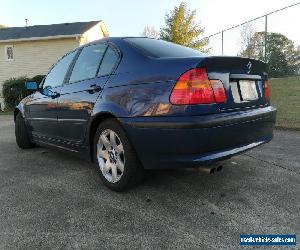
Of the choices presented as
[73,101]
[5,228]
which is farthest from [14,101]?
[5,228]

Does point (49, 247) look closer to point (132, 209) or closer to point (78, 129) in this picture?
point (132, 209)

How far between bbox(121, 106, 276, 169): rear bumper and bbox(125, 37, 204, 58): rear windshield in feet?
2.58

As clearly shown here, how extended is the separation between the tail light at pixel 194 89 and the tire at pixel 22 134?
3697 millimetres

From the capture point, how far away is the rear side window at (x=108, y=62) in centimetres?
376

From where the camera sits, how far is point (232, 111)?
321cm

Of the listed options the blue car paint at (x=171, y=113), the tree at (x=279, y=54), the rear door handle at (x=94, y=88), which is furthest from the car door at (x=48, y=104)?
the tree at (x=279, y=54)

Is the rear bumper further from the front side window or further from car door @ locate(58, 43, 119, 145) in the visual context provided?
the front side window

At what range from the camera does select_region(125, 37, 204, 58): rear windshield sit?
11.8ft

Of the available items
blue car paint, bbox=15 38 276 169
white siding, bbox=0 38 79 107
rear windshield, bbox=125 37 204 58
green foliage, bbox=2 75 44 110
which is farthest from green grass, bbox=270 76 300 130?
white siding, bbox=0 38 79 107

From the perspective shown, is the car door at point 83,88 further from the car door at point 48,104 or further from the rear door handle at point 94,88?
the car door at point 48,104

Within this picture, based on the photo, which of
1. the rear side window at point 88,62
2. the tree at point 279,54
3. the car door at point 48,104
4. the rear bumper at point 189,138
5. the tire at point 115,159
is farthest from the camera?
the tree at point 279,54

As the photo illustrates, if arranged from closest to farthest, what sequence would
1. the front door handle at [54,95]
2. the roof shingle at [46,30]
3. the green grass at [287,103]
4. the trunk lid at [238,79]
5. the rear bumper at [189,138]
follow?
the rear bumper at [189,138]
the trunk lid at [238,79]
the front door handle at [54,95]
the green grass at [287,103]
the roof shingle at [46,30]

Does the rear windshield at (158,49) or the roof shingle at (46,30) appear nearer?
the rear windshield at (158,49)

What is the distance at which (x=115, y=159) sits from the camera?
363 cm
